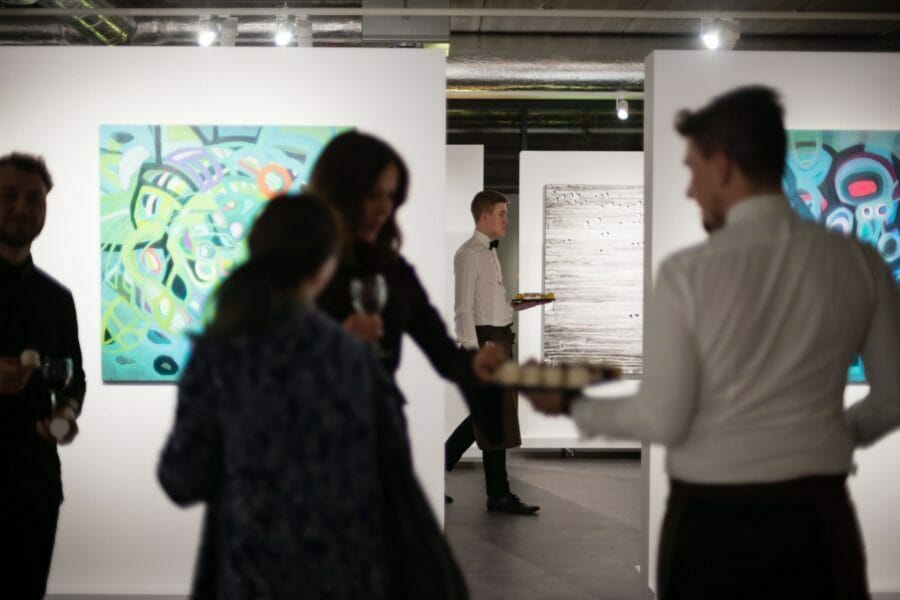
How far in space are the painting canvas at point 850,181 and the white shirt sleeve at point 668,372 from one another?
314cm

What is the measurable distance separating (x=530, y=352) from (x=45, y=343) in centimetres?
596

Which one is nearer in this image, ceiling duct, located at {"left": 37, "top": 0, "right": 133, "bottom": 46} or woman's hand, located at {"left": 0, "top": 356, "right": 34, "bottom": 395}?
woman's hand, located at {"left": 0, "top": 356, "right": 34, "bottom": 395}

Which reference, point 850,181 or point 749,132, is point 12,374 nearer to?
point 749,132

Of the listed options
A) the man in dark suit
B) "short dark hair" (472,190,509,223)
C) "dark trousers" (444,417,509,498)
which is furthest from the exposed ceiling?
"dark trousers" (444,417,509,498)

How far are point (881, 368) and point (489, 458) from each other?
4.50 metres

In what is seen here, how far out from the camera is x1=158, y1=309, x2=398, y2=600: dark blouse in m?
1.81

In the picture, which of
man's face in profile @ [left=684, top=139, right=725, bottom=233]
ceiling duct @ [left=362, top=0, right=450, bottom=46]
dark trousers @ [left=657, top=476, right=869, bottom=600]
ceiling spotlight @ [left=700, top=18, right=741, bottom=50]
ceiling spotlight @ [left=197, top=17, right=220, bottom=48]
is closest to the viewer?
dark trousers @ [left=657, top=476, right=869, bottom=600]

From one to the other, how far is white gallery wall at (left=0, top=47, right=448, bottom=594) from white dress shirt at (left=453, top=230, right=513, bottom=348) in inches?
62.1

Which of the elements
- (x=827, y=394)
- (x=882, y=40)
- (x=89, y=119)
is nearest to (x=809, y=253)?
(x=827, y=394)

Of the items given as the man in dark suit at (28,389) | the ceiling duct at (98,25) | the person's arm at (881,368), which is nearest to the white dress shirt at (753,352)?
the person's arm at (881,368)

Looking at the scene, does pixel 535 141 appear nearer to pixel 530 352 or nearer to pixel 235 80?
pixel 530 352

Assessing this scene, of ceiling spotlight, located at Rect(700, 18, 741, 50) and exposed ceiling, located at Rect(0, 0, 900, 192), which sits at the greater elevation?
exposed ceiling, located at Rect(0, 0, 900, 192)

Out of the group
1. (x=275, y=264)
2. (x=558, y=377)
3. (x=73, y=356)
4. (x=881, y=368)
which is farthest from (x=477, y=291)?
(x=275, y=264)

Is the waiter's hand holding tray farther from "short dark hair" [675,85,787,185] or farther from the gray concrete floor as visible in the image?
"short dark hair" [675,85,787,185]
